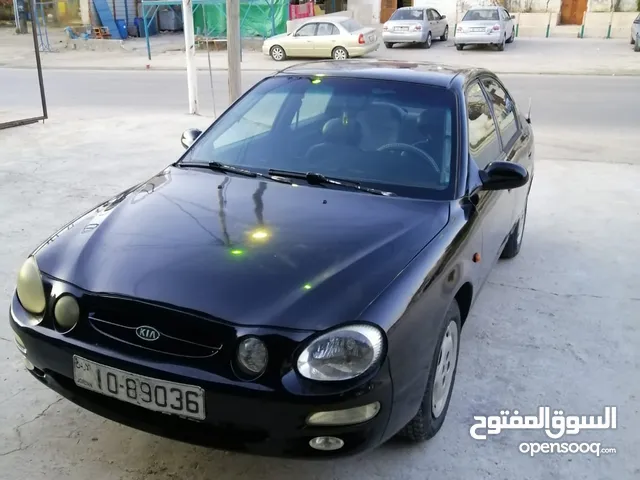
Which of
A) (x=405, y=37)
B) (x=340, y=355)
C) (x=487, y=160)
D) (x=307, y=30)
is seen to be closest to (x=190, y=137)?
(x=487, y=160)

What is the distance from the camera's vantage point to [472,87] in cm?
389

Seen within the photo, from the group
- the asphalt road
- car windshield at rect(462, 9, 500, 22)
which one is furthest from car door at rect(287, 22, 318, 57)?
car windshield at rect(462, 9, 500, 22)

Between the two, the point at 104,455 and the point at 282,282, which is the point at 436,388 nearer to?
the point at 282,282

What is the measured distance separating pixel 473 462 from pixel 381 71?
7.39 ft

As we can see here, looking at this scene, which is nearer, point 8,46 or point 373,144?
point 373,144

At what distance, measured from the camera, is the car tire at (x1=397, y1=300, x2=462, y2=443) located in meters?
2.72

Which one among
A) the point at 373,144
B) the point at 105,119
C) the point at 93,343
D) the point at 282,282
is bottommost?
the point at 105,119

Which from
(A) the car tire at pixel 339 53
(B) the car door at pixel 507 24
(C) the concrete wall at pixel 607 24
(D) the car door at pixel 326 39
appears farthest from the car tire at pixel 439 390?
(C) the concrete wall at pixel 607 24

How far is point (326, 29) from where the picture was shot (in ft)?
71.9

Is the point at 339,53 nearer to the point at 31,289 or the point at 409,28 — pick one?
the point at 409,28

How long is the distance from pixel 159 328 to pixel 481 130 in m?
2.31

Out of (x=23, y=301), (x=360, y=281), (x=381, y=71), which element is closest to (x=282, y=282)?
(x=360, y=281)

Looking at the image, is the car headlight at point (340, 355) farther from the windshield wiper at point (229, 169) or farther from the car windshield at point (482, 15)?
the car windshield at point (482, 15)

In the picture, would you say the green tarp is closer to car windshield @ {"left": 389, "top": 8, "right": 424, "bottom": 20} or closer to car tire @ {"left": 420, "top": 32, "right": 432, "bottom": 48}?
car windshield @ {"left": 389, "top": 8, "right": 424, "bottom": 20}
